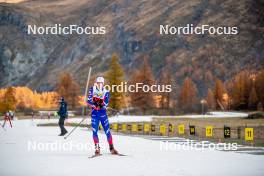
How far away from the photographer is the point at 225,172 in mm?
10750

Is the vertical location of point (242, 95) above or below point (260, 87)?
below

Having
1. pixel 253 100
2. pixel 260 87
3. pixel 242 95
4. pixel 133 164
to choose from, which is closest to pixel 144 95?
pixel 253 100

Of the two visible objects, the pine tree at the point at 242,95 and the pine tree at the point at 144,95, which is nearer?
the pine tree at the point at 144,95

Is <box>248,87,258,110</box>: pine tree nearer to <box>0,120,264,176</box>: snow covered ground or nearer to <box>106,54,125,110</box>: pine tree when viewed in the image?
<box>106,54,125,110</box>: pine tree

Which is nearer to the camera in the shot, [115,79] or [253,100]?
[115,79]

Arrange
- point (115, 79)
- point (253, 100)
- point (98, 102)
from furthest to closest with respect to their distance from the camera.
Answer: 1. point (253, 100)
2. point (115, 79)
3. point (98, 102)

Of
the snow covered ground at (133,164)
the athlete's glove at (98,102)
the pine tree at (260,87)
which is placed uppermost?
the pine tree at (260,87)

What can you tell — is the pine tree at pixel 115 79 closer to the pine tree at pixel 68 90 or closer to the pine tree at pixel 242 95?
the pine tree at pixel 68 90

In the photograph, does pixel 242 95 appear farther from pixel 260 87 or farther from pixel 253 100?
pixel 253 100

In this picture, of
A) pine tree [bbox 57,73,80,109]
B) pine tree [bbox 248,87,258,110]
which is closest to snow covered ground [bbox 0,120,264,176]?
pine tree [bbox 57,73,80,109]

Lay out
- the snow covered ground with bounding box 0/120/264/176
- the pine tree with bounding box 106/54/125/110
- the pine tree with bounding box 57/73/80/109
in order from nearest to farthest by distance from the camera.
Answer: the snow covered ground with bounding box 0/120/264/176 < the pine tree with bounding box 106/54/125/110 < the pine tree with bounding box 57/73/80/109

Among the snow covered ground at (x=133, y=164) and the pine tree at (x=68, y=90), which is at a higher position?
the pine tree at (x=68, y=90)

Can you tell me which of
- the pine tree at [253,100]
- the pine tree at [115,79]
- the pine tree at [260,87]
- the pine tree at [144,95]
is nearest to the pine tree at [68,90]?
the pine tree at [144,95]

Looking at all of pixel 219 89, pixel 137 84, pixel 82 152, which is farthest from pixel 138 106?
pixel 82 152
